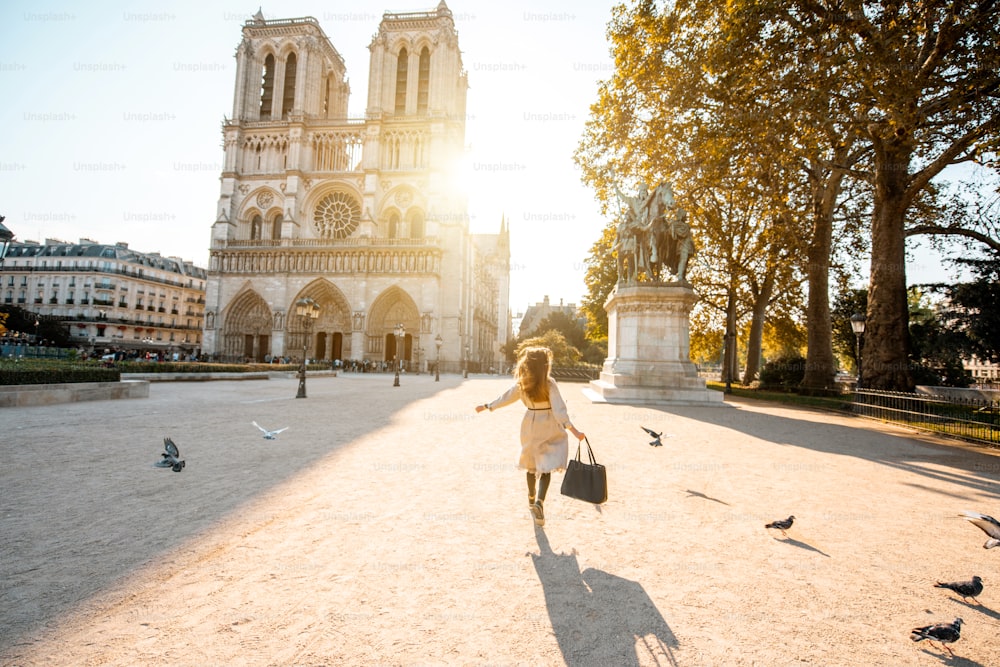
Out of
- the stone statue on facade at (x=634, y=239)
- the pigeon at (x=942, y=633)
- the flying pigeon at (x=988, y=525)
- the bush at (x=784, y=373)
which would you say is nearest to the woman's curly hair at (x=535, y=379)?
the pigeon at (x=942, y=633)

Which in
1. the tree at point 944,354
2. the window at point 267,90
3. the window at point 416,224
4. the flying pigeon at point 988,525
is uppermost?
the window at point 267,90

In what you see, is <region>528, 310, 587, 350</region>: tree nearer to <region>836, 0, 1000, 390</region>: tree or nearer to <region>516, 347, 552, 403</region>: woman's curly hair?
<region>836, 0, 1000, 390</region>: tree

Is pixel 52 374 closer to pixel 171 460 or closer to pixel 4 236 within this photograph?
pixel 4 236

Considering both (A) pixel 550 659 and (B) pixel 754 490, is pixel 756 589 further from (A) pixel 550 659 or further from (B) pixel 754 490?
(B) pixel 754 490

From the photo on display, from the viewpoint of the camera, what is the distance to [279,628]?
2270 millimetres

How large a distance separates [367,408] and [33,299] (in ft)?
200

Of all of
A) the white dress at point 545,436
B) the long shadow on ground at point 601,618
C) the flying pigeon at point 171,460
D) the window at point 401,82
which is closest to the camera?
the long shadow on ground at point 601,618

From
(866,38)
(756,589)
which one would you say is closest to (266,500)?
(756,589)

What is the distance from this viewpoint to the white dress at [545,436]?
12.8 feet

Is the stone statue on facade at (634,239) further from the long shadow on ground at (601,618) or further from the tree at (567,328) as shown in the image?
the tree at (567,328)

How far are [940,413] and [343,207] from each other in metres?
43.0

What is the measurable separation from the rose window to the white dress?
42.9m

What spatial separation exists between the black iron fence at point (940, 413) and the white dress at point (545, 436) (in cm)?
921

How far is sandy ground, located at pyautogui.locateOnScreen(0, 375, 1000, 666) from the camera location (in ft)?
7.21
